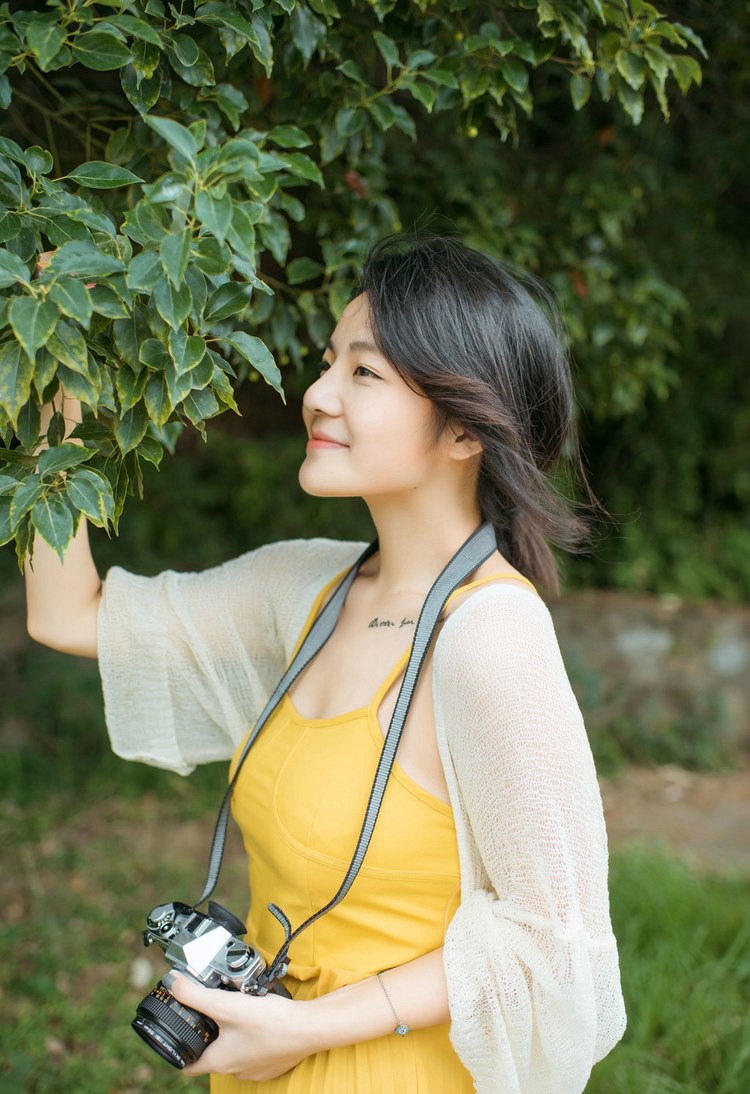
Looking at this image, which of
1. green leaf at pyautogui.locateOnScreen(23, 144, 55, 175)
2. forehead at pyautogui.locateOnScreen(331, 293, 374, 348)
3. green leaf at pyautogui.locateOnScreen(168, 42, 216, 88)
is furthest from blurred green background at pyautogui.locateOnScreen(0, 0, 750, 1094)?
green leaf at pyautogui.locateOnScreen(23, 144, 55, 175)

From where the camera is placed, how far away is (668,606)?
656 cm

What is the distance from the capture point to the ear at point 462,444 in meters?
1.75

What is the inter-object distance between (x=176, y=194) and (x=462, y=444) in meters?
0.77

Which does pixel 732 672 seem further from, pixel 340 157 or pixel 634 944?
pixel 340 157

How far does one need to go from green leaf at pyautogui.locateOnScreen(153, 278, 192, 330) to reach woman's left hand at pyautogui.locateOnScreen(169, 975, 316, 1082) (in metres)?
0.95

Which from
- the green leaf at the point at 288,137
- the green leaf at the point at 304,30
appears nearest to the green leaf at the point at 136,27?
the green leaf at the point at 288,137

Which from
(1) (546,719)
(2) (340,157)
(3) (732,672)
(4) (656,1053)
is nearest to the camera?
(1) (546,719)

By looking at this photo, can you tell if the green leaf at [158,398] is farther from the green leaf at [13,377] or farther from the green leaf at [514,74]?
the green leaf at [514,74]

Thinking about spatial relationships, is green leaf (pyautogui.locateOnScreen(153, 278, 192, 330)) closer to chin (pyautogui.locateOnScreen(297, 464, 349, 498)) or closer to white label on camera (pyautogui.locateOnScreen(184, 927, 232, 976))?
Answer: chin (pyautogui.locateOnScreen(297, 464, 349, 498))

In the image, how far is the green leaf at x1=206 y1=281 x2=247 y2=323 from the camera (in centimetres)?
128

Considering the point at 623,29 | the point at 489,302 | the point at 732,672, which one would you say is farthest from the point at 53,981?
the point at 732,672

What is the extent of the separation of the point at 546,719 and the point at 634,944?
2361 mm

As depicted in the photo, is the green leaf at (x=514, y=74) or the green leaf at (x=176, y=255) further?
the green leaf at (x=514, y=74)

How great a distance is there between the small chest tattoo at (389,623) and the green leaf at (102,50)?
3.08 ft
